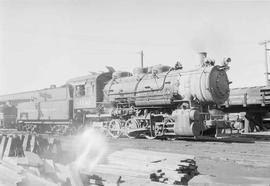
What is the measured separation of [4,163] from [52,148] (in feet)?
4.58

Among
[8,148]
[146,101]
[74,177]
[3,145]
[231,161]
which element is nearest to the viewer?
[74,177]

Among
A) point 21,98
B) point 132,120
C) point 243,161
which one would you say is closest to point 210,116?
point 132,120

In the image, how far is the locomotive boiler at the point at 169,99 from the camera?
13930mm

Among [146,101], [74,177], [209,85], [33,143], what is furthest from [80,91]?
[74,177]

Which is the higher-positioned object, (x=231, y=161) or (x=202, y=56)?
(x=202, y=56)

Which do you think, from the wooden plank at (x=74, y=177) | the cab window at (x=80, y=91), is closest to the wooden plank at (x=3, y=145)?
the wooden plank at (x=74, y=177)

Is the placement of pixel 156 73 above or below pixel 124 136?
above

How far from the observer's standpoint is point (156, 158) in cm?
707

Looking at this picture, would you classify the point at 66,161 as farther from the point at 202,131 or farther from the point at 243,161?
the point at 202,131

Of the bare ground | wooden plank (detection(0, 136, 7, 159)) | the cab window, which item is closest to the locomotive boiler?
the bare ground

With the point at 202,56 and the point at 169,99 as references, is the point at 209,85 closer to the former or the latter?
the point at 202,56

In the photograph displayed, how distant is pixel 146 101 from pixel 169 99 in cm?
129

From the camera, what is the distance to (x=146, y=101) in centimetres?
1562

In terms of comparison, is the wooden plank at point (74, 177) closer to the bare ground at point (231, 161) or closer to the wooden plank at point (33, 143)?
the bare ground at point (231, 161)
